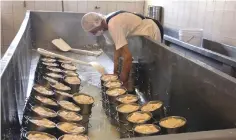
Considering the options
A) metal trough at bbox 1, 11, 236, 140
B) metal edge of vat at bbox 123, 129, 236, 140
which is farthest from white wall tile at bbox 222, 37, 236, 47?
metal edge of vat at bbox 123, 129, 236, 140

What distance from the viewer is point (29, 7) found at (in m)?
5.34

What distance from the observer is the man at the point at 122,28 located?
2498 mm

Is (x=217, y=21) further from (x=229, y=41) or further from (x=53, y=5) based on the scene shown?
(x=53, y=5)

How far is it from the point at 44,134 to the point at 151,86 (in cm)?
127

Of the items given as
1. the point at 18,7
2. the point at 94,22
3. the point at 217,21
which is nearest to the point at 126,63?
the point at 94,22

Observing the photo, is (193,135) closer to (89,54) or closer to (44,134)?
(44,134)

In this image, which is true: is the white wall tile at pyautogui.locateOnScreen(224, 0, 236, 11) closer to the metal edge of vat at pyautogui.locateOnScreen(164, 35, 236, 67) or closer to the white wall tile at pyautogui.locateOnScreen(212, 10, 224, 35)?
the white wall tile at pyautogui.locateOnScreen(212, 10, 224, 35)

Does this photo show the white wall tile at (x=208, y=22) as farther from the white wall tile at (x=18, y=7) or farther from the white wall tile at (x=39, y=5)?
the white wall tile at (x=18, y=7)

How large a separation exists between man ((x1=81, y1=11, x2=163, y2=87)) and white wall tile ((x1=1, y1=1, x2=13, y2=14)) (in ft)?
10.3

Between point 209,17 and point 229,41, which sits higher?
point 209,17

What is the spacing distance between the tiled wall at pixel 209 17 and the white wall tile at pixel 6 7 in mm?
3089

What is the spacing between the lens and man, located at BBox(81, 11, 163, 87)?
250 centimetres

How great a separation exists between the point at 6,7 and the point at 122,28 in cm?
356

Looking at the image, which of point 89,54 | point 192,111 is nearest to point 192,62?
point 192,111
